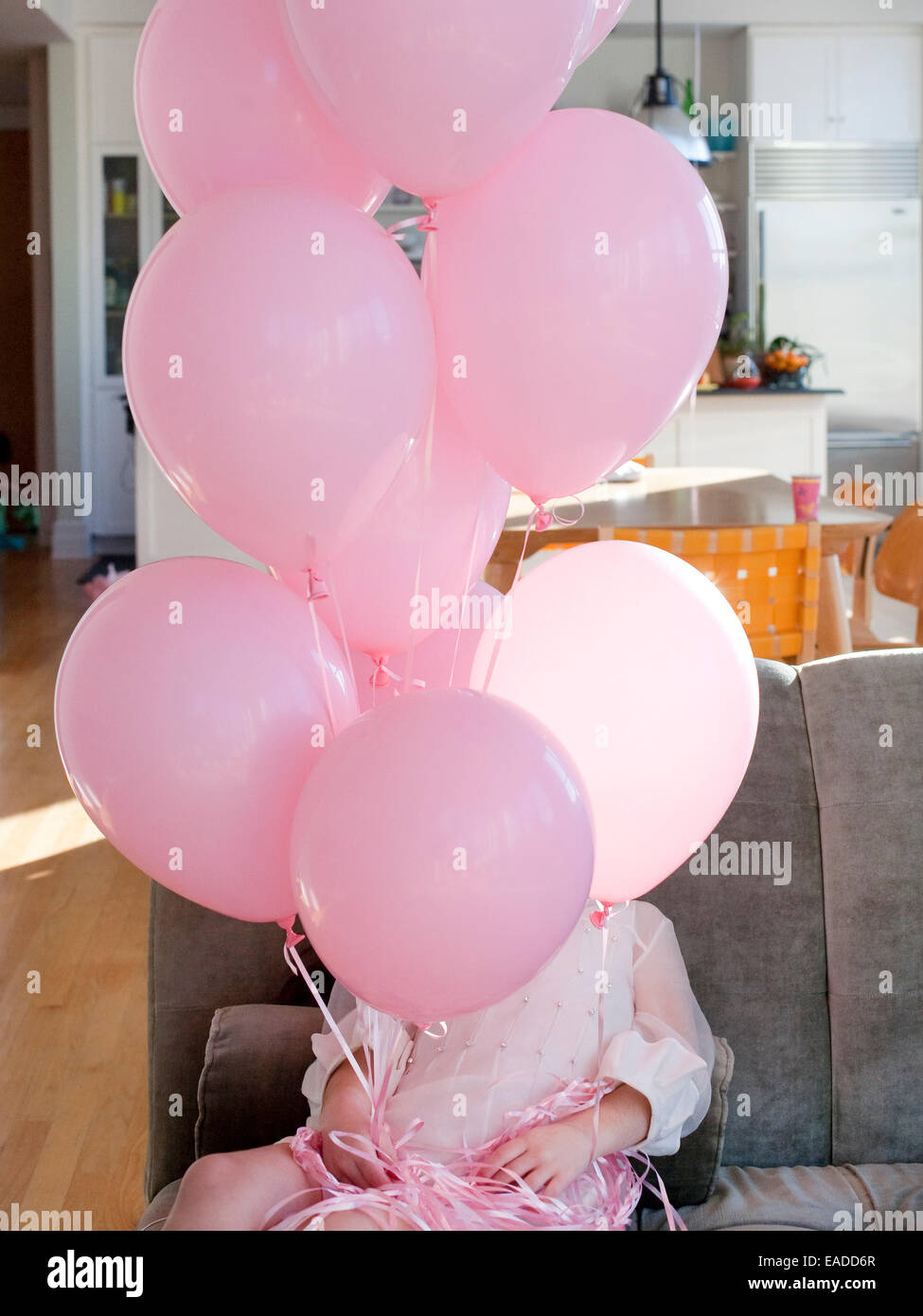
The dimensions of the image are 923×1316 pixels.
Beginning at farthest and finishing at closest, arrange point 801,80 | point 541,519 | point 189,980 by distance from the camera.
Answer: point 801,80
point 189,980
point 541,519

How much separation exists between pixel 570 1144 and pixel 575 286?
0.77 m

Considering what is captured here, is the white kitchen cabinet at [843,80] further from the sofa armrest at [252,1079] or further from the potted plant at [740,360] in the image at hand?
the sofa armrest at [252,1079]

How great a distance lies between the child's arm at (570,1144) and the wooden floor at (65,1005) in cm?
92

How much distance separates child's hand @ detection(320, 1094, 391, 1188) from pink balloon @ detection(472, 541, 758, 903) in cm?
34

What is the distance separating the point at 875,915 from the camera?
5.04 feet

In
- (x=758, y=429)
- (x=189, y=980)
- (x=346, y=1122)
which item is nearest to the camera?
(x=346, y=1122)

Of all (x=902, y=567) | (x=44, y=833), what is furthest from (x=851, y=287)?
(x=44, y=833)

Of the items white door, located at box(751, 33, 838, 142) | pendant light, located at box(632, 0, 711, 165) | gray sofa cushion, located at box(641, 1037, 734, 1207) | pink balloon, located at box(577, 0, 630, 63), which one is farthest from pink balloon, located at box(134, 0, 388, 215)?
white door, located at box(751, 33, 838, 142)

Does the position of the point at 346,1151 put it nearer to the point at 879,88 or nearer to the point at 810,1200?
the point at 810,1200

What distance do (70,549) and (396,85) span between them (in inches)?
262

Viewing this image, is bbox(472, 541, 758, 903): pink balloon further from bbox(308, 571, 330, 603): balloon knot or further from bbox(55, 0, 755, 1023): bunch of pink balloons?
bbox(308, 571, 330, 603): balloon knot

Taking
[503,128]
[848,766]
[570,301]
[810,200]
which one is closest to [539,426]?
[570,301]

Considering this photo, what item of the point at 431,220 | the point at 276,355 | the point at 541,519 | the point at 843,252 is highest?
the point at 843,252

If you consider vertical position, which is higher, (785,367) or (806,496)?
(785,367)
